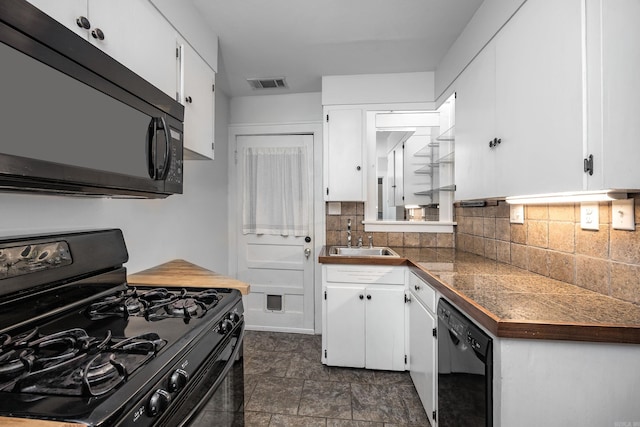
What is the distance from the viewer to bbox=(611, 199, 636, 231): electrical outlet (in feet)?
3.52

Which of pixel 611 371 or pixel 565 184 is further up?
pixel 565 184

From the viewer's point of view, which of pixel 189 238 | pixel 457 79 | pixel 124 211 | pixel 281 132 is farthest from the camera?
pixel 281 132

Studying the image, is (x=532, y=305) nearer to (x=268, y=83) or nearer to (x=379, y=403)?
(x=379, y=403)

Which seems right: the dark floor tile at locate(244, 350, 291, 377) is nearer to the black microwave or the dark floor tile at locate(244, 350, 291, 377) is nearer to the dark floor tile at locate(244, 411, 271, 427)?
the dark floor tile at locate(244, 411, 271, 427)

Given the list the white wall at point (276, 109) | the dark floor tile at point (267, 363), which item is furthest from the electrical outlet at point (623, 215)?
the white wall at point (276, 109)

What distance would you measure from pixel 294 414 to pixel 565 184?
184 cm

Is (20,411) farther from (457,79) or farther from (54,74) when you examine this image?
(457,79)

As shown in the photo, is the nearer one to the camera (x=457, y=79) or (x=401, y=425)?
(x=401, y=425)

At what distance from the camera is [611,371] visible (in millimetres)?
886

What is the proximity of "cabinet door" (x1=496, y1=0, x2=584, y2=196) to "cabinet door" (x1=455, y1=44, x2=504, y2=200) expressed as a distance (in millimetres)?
75

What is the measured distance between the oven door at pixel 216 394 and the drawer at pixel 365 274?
1.08 m

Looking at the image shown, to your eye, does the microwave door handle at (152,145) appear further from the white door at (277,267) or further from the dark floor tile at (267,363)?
the white door at (277,267)

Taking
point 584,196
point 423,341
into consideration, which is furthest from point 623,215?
point 423,341

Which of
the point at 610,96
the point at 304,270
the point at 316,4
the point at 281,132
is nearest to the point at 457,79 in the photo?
the point at 316,4
